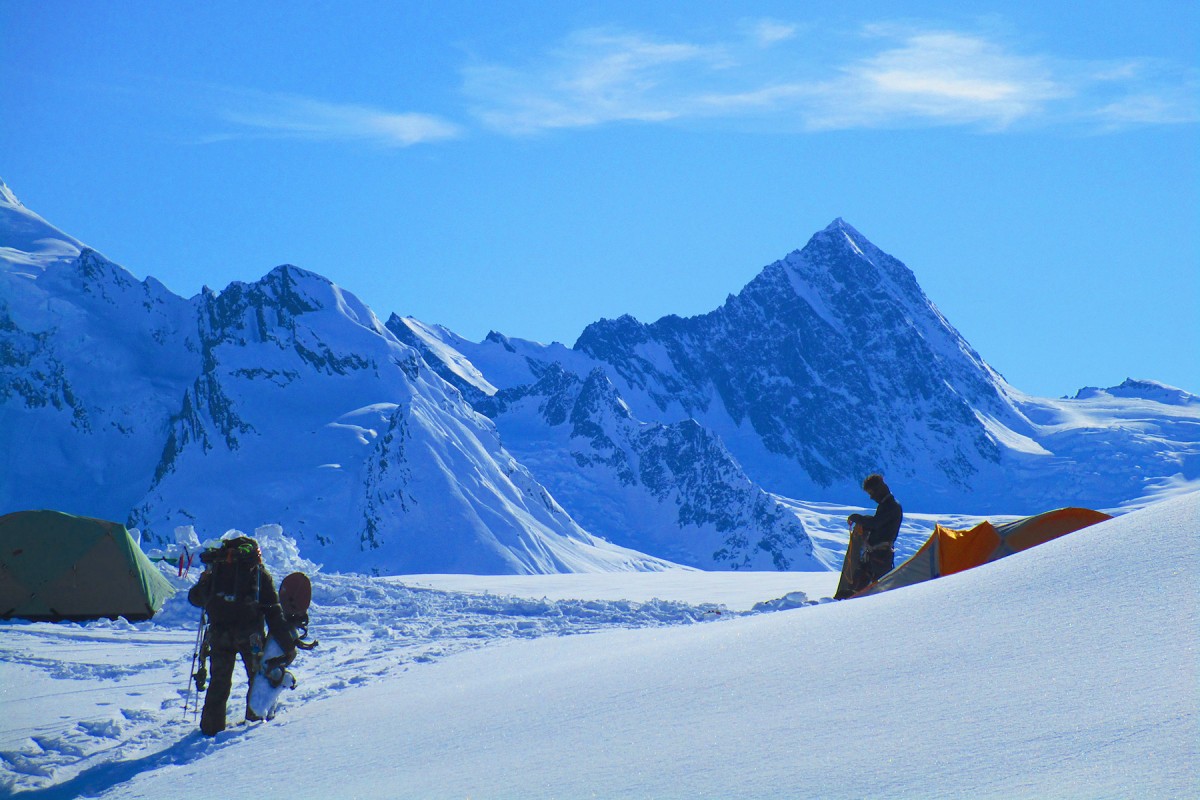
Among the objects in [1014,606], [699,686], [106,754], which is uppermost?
[1014,606]

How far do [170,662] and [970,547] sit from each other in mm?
8918

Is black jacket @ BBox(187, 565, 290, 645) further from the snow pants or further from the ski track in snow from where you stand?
the ski track in snow

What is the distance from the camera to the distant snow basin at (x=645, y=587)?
20062mm

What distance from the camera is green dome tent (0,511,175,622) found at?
17.2 metres

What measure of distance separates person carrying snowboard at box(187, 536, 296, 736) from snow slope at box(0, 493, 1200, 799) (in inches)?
22.0

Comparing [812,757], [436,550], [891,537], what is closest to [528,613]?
[891,537]

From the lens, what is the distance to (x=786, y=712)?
664 cm

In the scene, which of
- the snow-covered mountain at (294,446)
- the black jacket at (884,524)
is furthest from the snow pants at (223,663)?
the snow-covered mountain at (294,446)

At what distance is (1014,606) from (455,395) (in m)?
170

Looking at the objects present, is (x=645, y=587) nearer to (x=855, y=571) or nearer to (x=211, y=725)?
(x=855, y=571)

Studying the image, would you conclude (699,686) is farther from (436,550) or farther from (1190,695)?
(436,550)

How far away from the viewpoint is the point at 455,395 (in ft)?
576

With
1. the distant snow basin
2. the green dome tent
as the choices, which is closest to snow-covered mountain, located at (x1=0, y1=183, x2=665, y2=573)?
the distant snow basin

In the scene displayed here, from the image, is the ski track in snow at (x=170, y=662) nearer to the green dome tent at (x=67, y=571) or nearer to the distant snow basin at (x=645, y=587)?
the green dome tent at (x=67, y=571)
